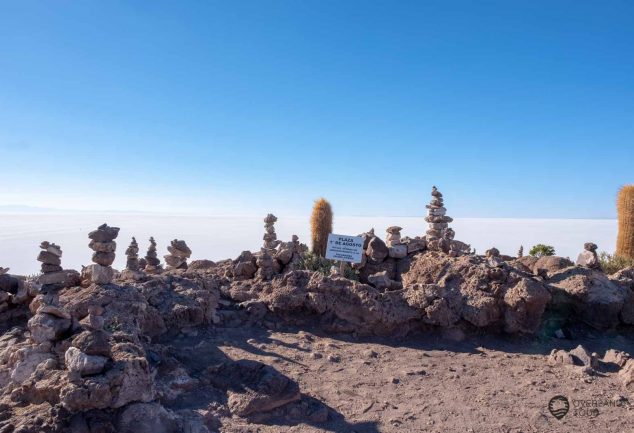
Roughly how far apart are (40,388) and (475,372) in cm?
482

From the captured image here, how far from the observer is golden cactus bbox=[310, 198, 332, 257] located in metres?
12.6

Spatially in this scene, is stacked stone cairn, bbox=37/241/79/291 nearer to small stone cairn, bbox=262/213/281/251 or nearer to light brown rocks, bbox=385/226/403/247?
small stone cairn, bbox=262/213/281/251

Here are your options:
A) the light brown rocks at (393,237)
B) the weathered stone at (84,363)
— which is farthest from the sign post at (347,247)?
the weathered stone at (84,363)

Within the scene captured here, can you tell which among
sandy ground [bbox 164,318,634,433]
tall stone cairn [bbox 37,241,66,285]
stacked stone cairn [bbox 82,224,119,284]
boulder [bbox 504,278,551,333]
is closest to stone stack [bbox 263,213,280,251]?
sandy ground [bbox 164,318,634,433]

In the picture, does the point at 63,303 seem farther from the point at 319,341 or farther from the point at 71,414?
the point at 319,341

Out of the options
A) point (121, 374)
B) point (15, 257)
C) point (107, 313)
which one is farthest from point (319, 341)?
point (15, 257)

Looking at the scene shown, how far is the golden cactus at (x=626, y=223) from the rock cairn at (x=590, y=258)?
4763 mm

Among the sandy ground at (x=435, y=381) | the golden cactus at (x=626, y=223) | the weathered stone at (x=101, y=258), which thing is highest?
the golden cactus at (x=626, y=223)

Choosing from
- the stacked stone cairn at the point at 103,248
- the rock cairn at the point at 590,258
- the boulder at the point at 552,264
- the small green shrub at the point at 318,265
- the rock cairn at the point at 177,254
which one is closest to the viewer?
the stacked stone cairn at the point at 103,248

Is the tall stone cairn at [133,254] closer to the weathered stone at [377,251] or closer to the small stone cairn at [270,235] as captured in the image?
the small stone cairn at [270,235]

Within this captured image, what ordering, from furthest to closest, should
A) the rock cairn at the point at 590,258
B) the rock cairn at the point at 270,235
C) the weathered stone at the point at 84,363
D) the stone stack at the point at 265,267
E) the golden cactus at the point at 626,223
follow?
the rock cairn at the point at 270,235
the golden cactus at the point at 626,223
the rock cairn at the point at 590,258
the stone stack at the point at 265,267
the weathered stone at the point at 84,363

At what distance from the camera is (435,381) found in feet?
17.9

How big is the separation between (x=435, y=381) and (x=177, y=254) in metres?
7.81

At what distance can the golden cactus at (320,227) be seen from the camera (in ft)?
41.5
